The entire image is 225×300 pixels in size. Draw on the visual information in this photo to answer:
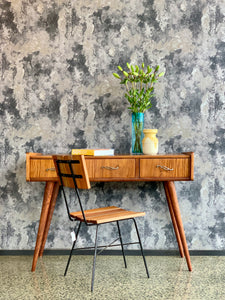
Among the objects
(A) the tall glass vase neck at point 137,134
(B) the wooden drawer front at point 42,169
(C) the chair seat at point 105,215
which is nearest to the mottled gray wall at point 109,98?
(A) the tall glass vase neck at point 137,134

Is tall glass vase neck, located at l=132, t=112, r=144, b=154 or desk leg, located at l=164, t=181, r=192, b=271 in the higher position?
tall glass vase neck, located at l=132, t=112, r=144, b=154

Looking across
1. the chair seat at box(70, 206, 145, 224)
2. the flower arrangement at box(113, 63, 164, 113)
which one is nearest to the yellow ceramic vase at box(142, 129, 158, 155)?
the flower arrangement at box(113, 63, 164, 113)

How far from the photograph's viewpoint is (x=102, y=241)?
11.1 feet

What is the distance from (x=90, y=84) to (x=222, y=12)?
4.11 feet

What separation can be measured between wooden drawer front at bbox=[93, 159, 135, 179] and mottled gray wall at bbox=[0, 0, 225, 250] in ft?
1.59

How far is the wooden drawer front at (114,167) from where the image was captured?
9.50 ft

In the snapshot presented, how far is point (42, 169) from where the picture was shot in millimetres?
2936

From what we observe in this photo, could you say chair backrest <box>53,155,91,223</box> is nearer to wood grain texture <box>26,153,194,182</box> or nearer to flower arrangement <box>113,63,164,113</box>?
wood grain texture <box>26,153,194,182</box>

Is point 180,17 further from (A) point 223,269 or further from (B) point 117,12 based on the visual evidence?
(A) point 223,269

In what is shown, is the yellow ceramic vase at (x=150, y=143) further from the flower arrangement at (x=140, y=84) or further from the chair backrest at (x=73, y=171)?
the chair backrest at (x=73, y=171)

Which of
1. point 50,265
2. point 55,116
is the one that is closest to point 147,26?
point 55,116

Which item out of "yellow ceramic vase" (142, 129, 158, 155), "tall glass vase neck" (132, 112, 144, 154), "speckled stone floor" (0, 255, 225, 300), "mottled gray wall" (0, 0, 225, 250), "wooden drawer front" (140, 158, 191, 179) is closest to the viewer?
"speckled stone floor" (0, 255, 225, 300)

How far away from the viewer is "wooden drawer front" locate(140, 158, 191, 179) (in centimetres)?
289

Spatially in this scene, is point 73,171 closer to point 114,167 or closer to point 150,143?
→ point 114,167
